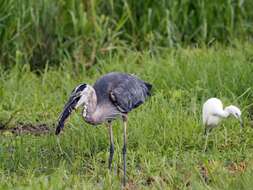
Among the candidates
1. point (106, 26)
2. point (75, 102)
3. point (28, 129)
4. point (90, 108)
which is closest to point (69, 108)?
point (75, 102)

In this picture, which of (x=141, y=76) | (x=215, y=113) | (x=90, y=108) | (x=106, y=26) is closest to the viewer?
(x=90, y=108)

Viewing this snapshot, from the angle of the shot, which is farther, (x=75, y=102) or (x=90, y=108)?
(x=90, y=108)

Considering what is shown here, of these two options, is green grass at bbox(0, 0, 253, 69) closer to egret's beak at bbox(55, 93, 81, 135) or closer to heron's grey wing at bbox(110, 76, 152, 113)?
heron's grey wing at bbox(110, 76, 152, 113)

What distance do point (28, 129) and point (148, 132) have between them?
1.23m

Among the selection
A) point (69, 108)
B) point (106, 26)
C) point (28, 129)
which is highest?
point (69, 108)

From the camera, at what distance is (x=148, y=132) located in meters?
6.88

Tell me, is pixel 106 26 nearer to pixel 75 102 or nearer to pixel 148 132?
pixel 148 132

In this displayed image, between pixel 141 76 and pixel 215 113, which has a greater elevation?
pixel 215 113

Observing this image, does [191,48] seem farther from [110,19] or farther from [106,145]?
[106,145]

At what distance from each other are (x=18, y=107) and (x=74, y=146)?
52.9 inches

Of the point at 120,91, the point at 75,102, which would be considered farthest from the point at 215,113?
the point at 75,102

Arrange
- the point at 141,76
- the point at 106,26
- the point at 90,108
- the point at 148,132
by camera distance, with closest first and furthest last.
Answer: the point at 90,108 → the point at 148,132 → the point at 141,76 → the point at 106,26

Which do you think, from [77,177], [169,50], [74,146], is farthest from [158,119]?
[169,50]

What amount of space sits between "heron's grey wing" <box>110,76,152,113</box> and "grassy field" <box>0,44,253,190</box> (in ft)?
1.16
